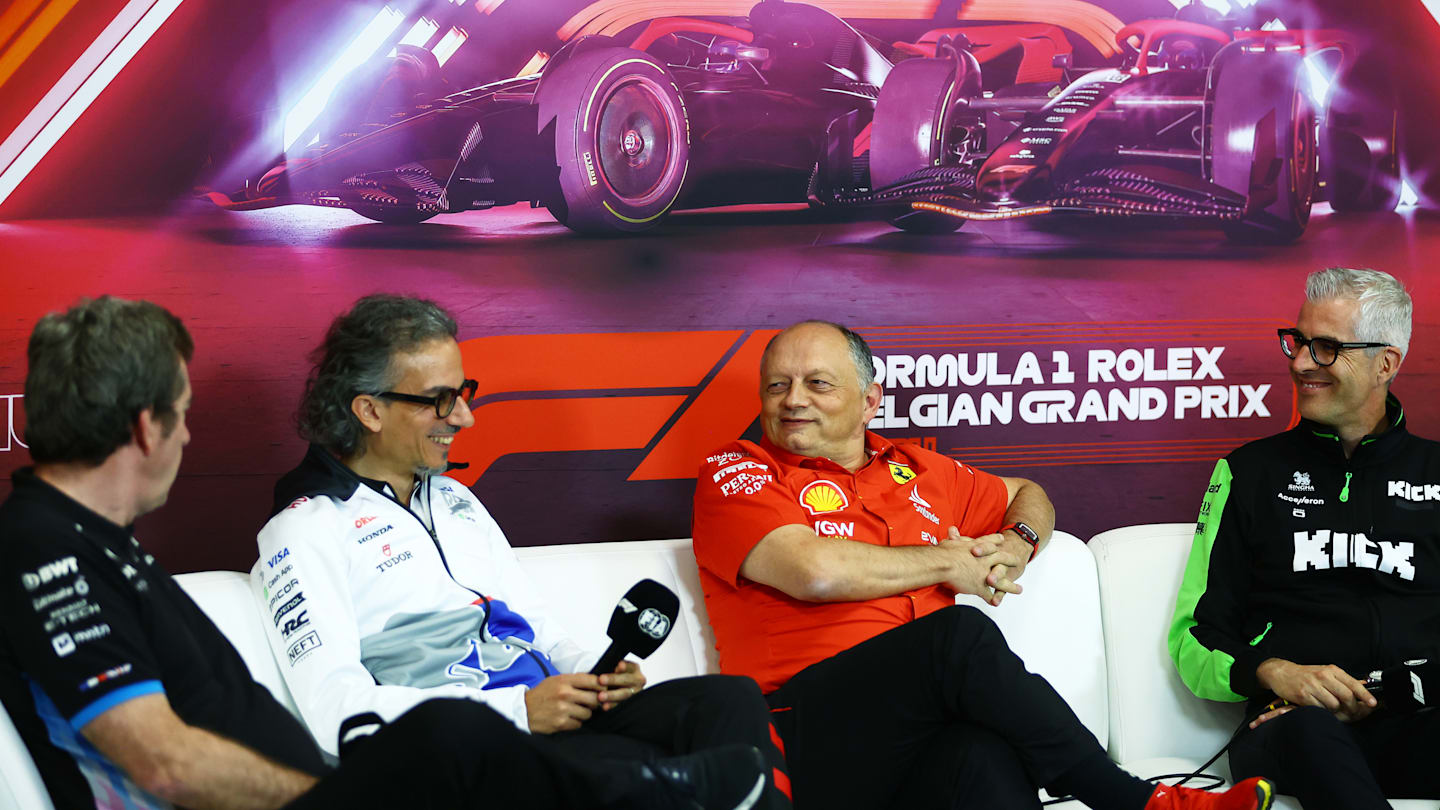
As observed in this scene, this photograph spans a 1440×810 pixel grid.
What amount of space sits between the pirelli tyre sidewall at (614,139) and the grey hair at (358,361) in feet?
2.77

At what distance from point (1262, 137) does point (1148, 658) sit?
1.60 metres

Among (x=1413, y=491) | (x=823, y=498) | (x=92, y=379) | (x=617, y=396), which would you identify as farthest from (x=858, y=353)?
(x=92, y=379)

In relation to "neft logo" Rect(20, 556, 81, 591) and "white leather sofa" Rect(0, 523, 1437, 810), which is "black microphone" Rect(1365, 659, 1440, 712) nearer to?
"white leather sofa" Rect(0, 523, 1437, 810)

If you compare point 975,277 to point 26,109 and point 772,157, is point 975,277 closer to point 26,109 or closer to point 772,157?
point 772,157

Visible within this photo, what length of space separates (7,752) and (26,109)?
1781mm

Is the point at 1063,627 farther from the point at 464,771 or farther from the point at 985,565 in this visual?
the point at 464,771

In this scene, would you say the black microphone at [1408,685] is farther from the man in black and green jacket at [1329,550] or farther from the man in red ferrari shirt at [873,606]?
the man in red ferrari shirt at [873,606]

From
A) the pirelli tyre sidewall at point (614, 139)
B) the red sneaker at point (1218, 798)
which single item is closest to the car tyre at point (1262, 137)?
the pirelli tyre sidewall at point (614, 139)

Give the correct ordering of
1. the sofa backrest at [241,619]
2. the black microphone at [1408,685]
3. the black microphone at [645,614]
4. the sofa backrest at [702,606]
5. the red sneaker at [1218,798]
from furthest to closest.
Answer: the sofa backrest at [702,606] < the black microphone at [1408,685] < the sofa backrest at [241,619] < the red sneaker at [1218,798] < the black microphone at [645,614]

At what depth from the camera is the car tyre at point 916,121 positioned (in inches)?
121

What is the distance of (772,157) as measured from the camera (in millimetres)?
3043

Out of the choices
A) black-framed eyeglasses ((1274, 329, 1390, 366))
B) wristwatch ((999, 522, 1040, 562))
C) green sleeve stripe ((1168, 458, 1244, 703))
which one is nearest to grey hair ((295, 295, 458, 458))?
wristwatch ((999, 522, 1040, 562))

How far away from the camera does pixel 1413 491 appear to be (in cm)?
246

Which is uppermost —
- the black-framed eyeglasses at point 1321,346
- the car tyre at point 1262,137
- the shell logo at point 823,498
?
the car tyre at point 1262,137
